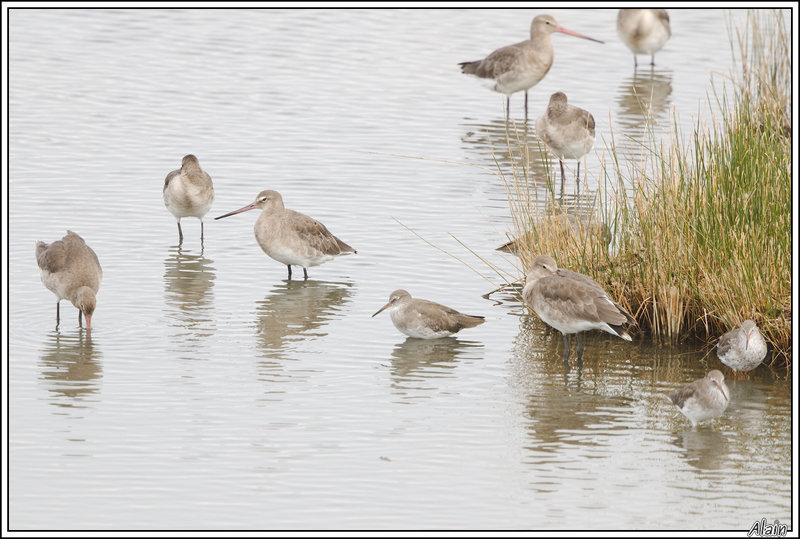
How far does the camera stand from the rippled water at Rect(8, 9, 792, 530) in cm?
845

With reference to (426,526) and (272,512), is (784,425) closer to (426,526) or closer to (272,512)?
(426,526)

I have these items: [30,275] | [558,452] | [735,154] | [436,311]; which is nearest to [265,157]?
[30,275]

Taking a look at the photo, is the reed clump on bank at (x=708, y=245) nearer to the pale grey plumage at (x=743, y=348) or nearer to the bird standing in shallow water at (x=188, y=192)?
the pale grey plumage at (x=743, y=348)

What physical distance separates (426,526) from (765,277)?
4367mm

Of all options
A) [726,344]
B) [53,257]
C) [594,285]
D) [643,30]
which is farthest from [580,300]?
[643,30]

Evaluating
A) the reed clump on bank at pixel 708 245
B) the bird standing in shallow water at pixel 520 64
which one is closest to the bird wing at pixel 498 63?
the bird standing in shallow water at pixel 520 64

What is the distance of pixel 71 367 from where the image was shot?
35.4ft

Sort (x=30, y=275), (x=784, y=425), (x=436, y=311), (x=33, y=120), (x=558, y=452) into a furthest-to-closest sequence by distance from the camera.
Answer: (x=33, y=120)
(x=30, y=275)
(x=436, y=311)
(x=784, y=425)
(x=558, y=452)

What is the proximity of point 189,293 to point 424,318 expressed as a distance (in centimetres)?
287

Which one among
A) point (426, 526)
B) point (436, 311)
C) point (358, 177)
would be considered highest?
point (358, 177)

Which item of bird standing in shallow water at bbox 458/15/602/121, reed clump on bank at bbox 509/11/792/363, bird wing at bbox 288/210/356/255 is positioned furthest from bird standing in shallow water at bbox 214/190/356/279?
bird standing in shallow water at bbox 458/15/602/121

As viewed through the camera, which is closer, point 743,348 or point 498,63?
point 743,348

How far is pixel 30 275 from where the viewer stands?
13383 mm

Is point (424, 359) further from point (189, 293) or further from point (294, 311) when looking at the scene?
point (189, 293)
